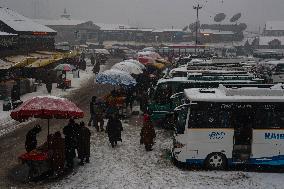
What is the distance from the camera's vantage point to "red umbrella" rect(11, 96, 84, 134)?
13367mm

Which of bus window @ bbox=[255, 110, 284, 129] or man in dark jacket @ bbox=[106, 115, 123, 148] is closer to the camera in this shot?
bus window @ bbox=[255, 110, 284, 129]

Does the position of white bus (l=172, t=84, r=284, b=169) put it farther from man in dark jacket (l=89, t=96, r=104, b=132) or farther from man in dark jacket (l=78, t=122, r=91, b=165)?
man in dark jacket (l=89, t=96, r=104, b=132)

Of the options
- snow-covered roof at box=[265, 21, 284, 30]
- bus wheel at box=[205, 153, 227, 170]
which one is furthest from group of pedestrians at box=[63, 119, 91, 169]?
snow-covered roof at box=[265, 21, 284, 30]

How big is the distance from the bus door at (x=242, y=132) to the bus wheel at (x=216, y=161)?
1.50ft

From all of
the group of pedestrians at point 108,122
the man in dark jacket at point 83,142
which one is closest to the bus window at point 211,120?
the man in dark jacket at point 83,142

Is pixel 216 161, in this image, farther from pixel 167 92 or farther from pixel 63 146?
pixel 167 92

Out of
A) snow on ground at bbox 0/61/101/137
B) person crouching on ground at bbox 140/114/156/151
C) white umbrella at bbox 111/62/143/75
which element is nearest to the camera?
person crouching on ground at bbox 140/114/156/151

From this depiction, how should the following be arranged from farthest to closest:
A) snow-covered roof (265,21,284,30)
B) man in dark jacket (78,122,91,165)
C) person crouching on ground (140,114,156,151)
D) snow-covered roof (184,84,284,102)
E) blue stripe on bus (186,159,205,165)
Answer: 1. snow-covered roof (265,21,284,30)
2. person crouching on ground (140,114,156,151)
3. man in dark jacket (78,122,91,165)
4. blue stripe on bus (186,159,205,165)
5. snow-covered roof (184,84,284,102)

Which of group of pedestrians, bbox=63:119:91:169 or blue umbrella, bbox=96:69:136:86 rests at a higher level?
blue umbrella, bbox=96:69:136:86

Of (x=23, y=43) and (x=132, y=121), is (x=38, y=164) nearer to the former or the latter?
(x=132, y=121)

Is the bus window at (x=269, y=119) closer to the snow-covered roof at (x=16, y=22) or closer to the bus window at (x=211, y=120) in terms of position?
the bus window at (x=211, y=120)

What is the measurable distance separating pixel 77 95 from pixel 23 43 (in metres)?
13.6

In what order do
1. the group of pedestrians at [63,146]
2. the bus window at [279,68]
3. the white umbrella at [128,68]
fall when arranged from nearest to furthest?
the group of pedestrians at [63,146]
the white umbrella at [128,68]
the bus window at [279,68]

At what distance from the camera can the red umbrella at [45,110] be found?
1337cm
